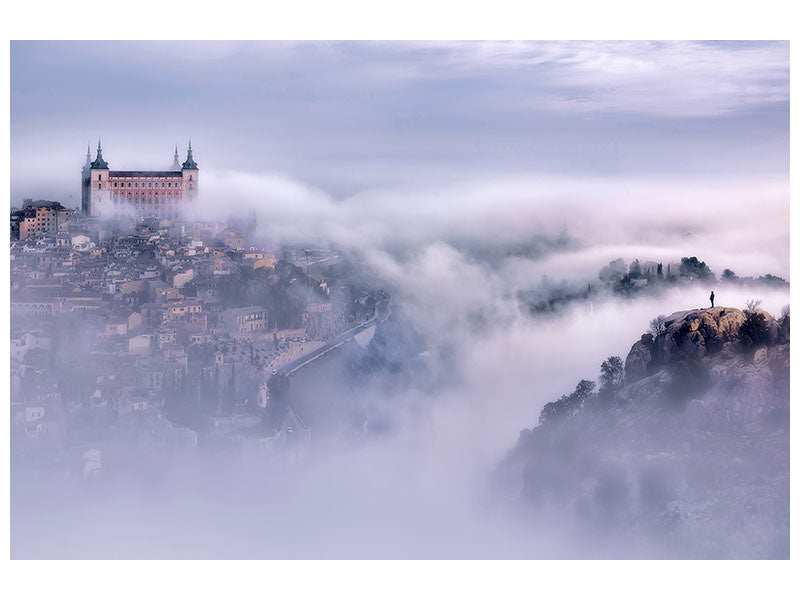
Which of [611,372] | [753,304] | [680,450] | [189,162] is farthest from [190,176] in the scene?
[753,304]

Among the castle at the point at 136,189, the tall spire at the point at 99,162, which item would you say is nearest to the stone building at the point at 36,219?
the castle at the point at 136,189

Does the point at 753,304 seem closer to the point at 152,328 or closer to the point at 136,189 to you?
the point at 152,328

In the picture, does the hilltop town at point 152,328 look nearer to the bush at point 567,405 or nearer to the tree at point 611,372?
the bush at point 567,405

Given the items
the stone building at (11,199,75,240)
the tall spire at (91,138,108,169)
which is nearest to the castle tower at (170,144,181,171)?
the tall spire at (91,138,108,169)

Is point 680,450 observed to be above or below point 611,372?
below

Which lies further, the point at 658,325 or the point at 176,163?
the point at 658,325
